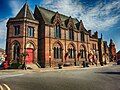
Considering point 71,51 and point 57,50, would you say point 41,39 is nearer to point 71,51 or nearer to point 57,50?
point 57,50

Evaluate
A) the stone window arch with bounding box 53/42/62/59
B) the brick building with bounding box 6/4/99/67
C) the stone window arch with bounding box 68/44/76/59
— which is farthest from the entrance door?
the stone window arch with bounding box 68/44/76/59

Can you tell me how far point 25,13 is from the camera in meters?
40.3

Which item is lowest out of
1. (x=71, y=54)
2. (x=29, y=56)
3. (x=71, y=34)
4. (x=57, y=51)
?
(x=29, y=56)

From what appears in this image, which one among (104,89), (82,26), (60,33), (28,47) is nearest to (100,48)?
(82,26)

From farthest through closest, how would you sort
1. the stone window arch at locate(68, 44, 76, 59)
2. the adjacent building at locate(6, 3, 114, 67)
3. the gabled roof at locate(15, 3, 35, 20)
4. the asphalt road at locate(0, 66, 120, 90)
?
the stone window arch at locate(68, 44, 76, 59)
the gabled roof at locate(15, 3, 35, 20)
the adjacent building at locate(6, 3, 114, 67)
the asphalt road at locate(0, 66, 120, 90)

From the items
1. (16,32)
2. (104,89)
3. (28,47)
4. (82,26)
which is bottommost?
(104,89)

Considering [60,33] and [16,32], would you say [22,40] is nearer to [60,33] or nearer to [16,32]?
[16,32]

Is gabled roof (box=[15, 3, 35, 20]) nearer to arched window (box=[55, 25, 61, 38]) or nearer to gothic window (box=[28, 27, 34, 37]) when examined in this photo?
gothic window (box=[28, 27, 34, 37])

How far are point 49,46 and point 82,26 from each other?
15.5 m

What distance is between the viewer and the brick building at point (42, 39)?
38125 mm

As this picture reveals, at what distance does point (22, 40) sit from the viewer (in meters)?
37.6

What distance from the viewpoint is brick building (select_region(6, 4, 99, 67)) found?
38125 mm

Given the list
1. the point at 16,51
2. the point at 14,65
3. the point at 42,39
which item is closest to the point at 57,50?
the point at 42,39

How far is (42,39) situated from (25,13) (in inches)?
280
